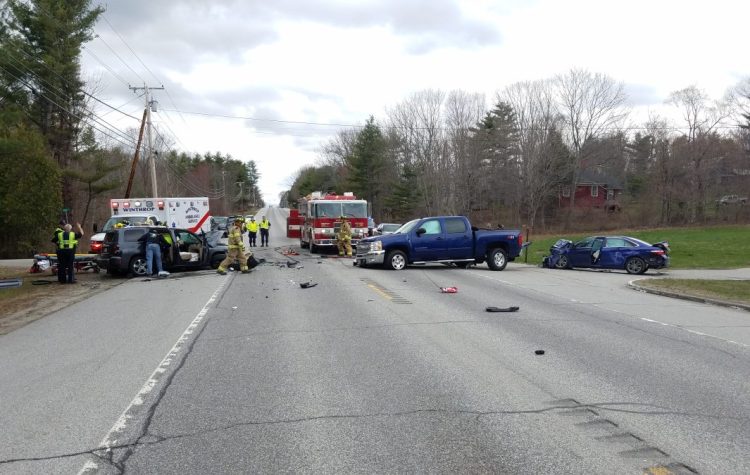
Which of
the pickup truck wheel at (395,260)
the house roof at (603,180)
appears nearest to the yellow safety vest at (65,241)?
the pickup truck wheel at (395,260)

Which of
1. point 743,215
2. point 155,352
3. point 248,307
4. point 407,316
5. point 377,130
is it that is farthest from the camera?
point 377,130

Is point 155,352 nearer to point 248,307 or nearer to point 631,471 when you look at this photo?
point 248,307

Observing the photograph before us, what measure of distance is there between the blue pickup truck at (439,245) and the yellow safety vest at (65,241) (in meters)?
9.23

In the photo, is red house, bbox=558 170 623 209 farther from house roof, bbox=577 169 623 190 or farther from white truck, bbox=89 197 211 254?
white truck, bbox=89 197 211 254

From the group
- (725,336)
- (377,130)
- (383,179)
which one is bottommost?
(725,336)

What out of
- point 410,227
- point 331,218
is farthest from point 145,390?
point 331,218

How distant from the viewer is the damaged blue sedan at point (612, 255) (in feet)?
74.9

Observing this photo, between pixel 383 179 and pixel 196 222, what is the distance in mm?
43774

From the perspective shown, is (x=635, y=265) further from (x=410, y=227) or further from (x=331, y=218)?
(x=331, y=218)

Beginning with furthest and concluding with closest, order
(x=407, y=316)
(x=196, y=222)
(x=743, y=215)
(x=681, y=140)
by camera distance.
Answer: (x=681, y=140) → (x=743, y=215) → (x=196, y=222) → (x=407, y=316)

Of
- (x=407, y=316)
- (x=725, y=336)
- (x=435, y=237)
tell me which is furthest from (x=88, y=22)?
(x=725, y=336)

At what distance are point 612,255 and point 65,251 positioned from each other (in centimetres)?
1887

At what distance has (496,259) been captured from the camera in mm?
22078

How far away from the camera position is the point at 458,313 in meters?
11.3
